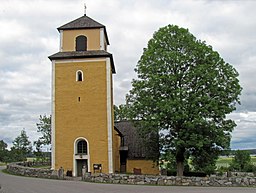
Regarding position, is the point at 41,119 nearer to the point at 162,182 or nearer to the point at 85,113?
the point at 85,113

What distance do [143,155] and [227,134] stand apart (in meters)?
11.2

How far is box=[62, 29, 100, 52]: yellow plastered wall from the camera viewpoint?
34.2 m

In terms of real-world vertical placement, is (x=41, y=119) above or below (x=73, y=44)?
below

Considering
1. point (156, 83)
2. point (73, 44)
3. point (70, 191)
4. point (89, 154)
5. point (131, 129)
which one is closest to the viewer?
point (70, 191)

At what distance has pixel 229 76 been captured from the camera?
30031 millimetres

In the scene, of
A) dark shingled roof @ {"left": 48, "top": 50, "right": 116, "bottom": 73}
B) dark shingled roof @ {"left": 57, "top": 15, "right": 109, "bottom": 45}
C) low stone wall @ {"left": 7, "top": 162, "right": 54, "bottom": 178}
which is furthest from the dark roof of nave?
low stone wall @ {"left": 7, "top": 162, "right": 54, "bottom": 178}

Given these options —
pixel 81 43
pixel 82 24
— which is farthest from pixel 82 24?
pixel 81 43

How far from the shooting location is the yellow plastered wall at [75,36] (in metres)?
34.2

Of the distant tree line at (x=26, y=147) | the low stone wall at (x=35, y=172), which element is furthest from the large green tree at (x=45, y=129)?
the low stone wall at (x=35, y=172)

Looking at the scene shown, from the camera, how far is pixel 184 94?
28750mm

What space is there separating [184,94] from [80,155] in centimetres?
1048

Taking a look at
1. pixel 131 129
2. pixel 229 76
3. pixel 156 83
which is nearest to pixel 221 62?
pixel 229 76

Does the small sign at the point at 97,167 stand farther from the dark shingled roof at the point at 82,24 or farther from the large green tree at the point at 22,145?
the large green tree at the point at 22,145

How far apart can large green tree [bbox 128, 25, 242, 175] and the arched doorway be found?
5.08 m
